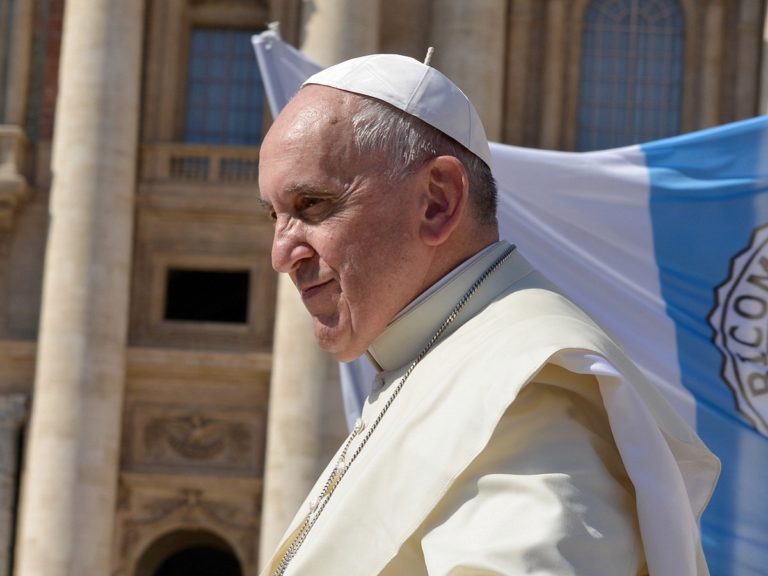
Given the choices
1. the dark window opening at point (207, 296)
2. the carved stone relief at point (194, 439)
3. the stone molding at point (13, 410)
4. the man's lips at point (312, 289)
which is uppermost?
the man's lips at point (312, 289)

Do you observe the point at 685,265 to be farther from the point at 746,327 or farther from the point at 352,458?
the point at 352,458

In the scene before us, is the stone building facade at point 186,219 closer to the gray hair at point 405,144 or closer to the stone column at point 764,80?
the stone column at point 764,80

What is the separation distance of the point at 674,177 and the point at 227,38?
12.6 metres

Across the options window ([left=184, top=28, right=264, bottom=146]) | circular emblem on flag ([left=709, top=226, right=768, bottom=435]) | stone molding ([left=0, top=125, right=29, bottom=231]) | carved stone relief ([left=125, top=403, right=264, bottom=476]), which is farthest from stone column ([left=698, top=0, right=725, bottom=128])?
circular emblem on flag ([left=709, top=226, right=768, bottom=435])

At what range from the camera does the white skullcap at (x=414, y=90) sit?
2.28 metres

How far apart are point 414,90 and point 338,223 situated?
0.83 ft

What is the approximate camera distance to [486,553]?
68.4 inches

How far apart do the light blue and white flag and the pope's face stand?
17.7ft

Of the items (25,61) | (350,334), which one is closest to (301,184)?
(350,334)

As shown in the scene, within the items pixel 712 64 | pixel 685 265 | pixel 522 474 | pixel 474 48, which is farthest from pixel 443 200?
pixel 712 64

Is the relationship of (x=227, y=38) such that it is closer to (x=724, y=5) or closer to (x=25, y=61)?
(x=25, y=61)

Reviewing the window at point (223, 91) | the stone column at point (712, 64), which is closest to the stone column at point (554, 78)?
the stone column at point (712, 64)

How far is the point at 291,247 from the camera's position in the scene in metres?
2.27

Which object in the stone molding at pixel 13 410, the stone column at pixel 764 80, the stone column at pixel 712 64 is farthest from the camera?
the stone column at pixel 712 64
